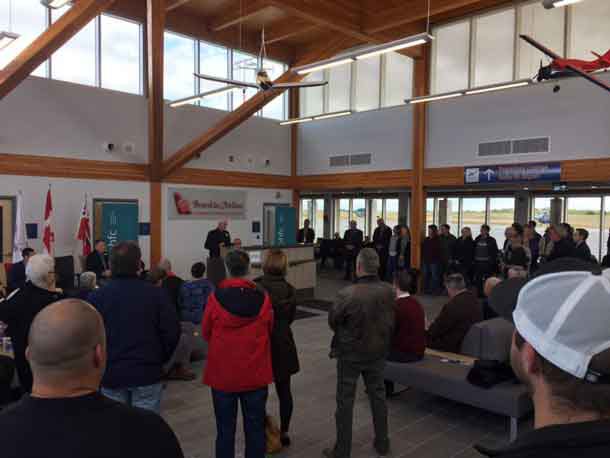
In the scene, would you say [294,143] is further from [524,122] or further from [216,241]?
[524,122]

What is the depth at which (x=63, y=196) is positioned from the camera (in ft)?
32.7

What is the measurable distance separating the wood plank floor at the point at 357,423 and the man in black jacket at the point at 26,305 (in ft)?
4.60

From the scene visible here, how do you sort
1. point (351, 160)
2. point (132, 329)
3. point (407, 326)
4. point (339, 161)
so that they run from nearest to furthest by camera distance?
point (132, 329)
point (407, 326)
point (351, 160)
point (339, 161)

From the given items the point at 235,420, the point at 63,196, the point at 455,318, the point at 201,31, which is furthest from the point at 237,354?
the point at 201,31

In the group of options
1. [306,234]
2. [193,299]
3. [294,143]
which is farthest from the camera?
[294,143]

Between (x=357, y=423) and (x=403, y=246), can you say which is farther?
(x=403, y=246)

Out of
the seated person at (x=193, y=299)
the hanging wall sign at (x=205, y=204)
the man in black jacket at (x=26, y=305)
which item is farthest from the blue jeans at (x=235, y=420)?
the hanging wall sign at (x=205, y=204)

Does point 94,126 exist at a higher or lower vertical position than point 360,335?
higher

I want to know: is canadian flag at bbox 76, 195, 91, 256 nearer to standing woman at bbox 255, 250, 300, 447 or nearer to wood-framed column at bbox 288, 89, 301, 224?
wood-framed column at bbox 288, 89, 301, 224

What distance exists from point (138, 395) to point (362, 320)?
5.07ft

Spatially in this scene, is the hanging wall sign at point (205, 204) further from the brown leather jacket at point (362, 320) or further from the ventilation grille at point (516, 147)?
the brown leather jacket at point (362, 320)

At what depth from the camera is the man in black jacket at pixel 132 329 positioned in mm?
2584

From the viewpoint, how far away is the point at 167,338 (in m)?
2.70

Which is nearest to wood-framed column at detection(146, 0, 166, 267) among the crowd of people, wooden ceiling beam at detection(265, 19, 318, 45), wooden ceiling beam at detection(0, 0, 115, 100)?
wooden ceiling beam at detection(0, 0, 115, 100)
